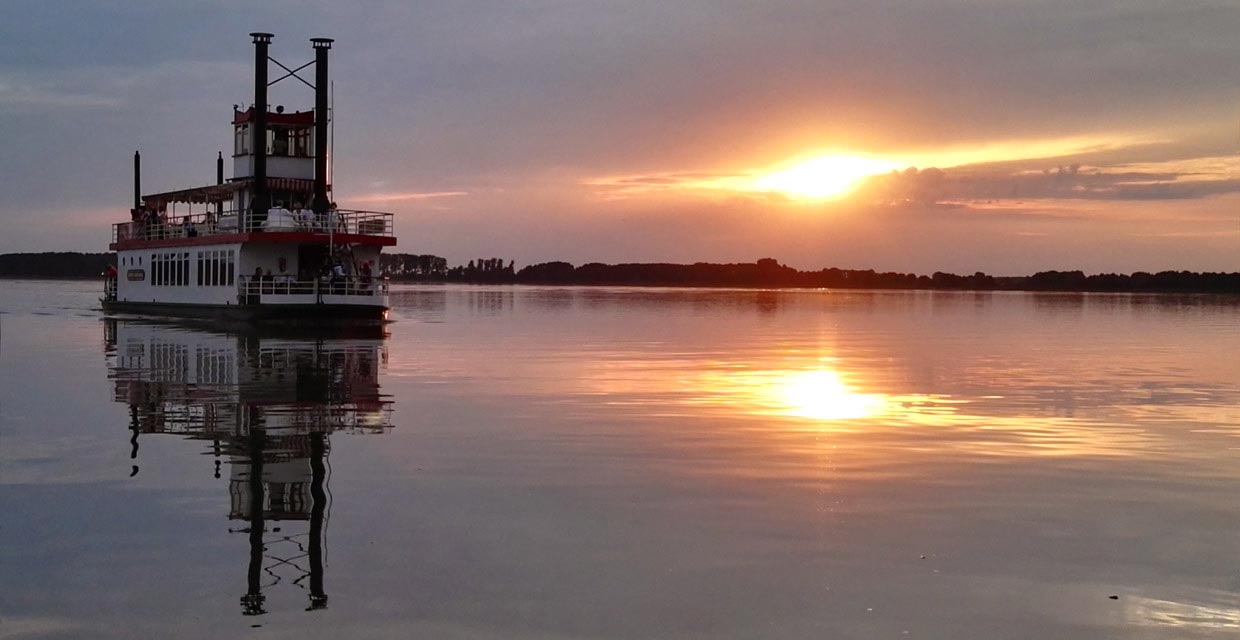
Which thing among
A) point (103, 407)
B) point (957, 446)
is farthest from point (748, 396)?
point (103, 407)

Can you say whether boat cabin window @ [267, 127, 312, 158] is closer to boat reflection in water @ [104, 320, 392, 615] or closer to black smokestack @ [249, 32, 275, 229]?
black smokestack @ [249, 32, 275, 229]

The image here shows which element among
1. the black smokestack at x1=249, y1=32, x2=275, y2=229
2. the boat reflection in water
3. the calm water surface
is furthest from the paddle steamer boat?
the calm water surface

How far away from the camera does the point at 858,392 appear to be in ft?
84.2

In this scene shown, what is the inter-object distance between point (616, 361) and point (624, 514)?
21951 millimetres

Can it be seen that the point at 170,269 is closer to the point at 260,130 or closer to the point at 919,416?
the point at 260,130

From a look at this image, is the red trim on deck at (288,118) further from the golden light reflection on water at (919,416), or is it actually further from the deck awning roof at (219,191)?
the golden light reflection on water at (919,416)

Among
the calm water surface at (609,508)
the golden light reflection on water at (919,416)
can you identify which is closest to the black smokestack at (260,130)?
the calm water surface at (609,508)

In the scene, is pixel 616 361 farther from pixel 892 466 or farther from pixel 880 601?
pixel 880 601

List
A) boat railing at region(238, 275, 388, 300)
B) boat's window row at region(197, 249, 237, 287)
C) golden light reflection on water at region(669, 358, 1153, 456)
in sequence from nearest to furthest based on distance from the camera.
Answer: golden light reflection on water at region(669, 358, 1153, 456), boat railing at region(238, 275, 388, 300), boat's window row at region(197, 249, 237, 287)

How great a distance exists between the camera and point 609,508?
12477mm

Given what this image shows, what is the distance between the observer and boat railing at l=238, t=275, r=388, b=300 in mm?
47781

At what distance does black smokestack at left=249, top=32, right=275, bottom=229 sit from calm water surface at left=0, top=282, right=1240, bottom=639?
25683mm

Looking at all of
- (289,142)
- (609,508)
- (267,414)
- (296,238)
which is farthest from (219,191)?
(609,508)

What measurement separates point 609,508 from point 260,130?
43304 mm
